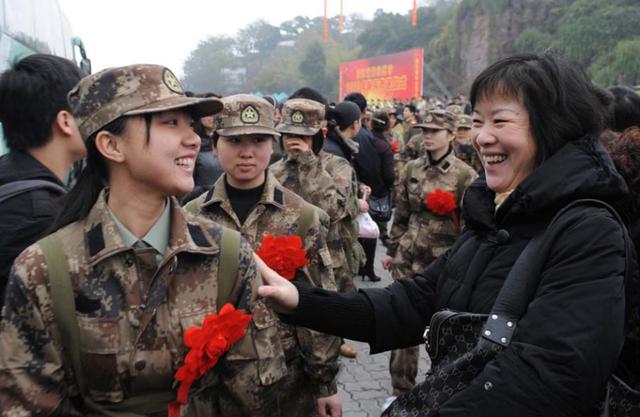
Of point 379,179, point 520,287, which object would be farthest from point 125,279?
point 379,179

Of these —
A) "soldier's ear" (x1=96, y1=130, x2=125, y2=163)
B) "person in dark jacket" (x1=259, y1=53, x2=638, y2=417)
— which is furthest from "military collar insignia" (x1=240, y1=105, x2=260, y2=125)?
"soldier's ear" (x1=96, y1=130, x2=125, y2=163)

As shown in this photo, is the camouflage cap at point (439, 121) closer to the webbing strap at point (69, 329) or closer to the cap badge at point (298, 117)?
the cap badge at point (298, 117)

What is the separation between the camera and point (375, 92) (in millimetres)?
34375

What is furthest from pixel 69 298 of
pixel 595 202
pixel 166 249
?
pixel 595 202

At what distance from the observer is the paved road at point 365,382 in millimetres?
4648

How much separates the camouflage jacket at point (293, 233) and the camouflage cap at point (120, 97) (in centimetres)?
115

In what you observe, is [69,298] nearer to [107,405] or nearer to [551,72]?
[107,405]

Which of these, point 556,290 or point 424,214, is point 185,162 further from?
point 424,214

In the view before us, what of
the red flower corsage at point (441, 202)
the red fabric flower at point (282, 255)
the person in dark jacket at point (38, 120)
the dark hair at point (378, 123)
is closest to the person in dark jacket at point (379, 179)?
the dark hair at point (378, 123)

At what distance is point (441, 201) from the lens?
4.70 m

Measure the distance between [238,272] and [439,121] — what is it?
136 inches

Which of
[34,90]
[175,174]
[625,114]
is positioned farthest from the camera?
[625,114]

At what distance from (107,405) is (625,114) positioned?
8.82ft

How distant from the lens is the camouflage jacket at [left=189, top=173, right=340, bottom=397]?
9.25 ft
